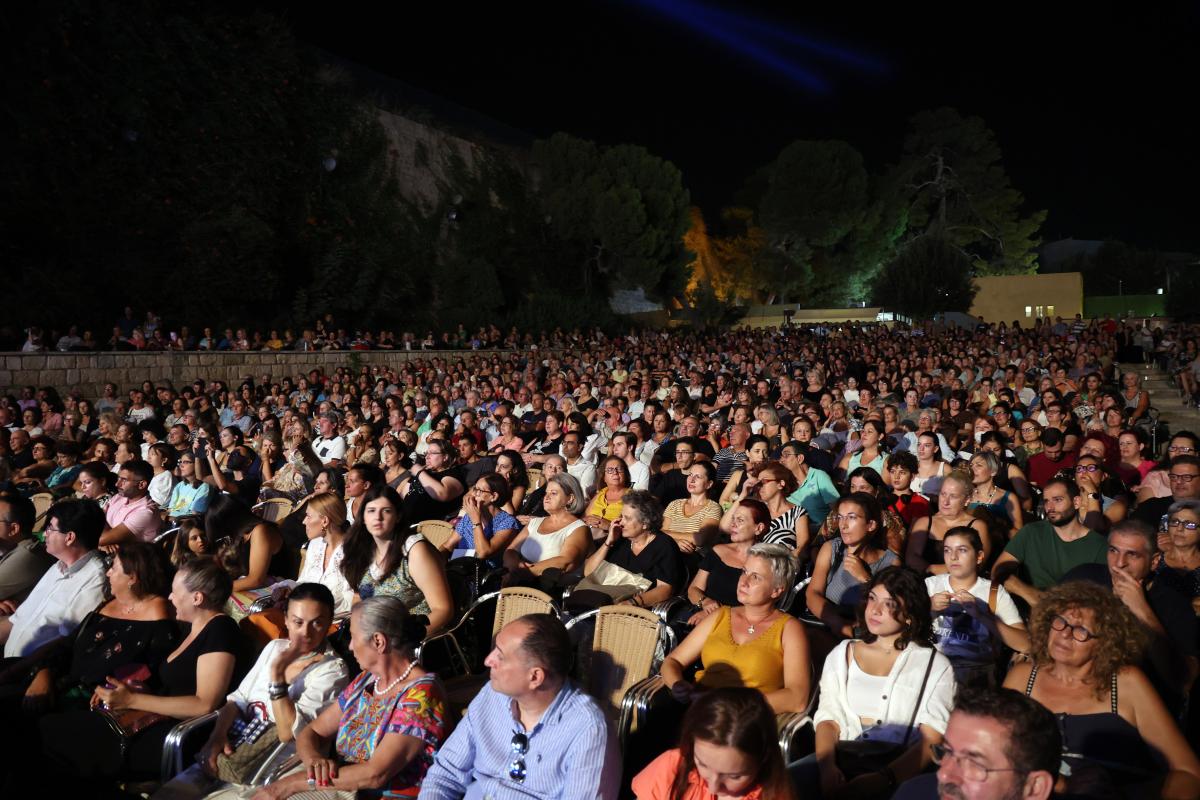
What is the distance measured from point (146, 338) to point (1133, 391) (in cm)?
1520

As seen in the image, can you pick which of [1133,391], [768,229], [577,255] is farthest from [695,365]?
[768,229]

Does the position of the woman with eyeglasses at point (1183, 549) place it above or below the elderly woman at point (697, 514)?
above

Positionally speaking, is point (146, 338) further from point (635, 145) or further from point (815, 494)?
point (635, 145)

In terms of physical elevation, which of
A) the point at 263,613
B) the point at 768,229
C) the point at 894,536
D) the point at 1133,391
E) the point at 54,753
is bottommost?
the point at 54,753

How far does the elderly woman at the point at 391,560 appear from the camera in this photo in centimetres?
377

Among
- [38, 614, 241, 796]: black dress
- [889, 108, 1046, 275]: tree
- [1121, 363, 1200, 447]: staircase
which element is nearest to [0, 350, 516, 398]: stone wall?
[38, 614, 241, 796]: black dress

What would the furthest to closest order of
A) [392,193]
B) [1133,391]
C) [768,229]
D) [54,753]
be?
1. [768,229]
2. [392,193]
3. [1133,391]
4. [54,753]

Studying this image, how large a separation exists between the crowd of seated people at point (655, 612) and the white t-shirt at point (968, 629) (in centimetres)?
1

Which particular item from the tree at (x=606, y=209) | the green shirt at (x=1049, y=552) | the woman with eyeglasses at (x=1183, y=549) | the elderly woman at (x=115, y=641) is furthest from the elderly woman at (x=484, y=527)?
the tree at (x=606, y=209)

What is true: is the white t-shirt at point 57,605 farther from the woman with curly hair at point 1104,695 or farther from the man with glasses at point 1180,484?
the man with glasses at point 1180,484

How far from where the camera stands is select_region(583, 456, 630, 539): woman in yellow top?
5.21 metres

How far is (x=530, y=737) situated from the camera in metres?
2.45

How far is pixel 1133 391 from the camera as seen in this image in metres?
8.28

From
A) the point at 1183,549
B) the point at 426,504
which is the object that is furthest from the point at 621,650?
the point at 426,504
